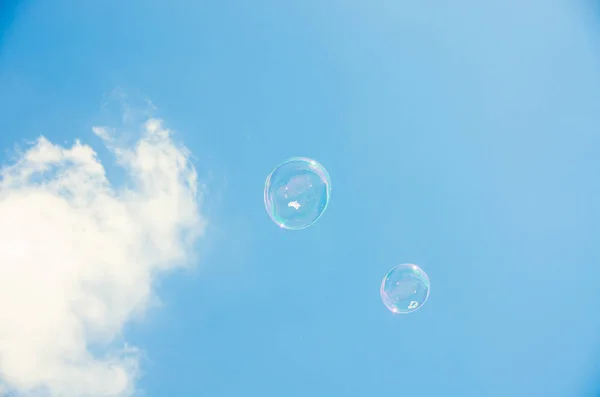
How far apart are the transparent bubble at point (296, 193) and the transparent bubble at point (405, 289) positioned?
244 cm

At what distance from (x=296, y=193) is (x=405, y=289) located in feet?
10.5

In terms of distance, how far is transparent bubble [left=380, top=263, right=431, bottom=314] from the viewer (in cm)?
874

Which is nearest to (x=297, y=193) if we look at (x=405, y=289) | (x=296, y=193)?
(x=296, y=193)

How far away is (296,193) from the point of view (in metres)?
7.51

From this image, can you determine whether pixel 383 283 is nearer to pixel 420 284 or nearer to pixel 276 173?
pixel 420 284

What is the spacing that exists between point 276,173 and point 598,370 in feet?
31.1

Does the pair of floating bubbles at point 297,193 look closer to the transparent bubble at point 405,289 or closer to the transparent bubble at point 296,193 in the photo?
the transparent bubble at point 296,193

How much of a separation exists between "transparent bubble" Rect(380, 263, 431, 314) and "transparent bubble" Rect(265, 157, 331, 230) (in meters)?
2.44

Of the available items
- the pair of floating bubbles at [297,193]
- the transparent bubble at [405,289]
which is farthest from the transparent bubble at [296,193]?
the transparent bubble at [405,289]

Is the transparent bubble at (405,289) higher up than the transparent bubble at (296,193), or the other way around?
the transparent bubble at (296,193)

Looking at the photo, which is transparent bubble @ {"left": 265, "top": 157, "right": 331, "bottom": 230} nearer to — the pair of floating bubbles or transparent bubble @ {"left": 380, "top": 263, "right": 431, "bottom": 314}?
the pair of floating bubbles

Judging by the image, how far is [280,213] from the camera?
7695 mm

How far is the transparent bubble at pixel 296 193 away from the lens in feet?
24.7

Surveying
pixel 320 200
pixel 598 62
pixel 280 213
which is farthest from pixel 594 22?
pixel 280 213
